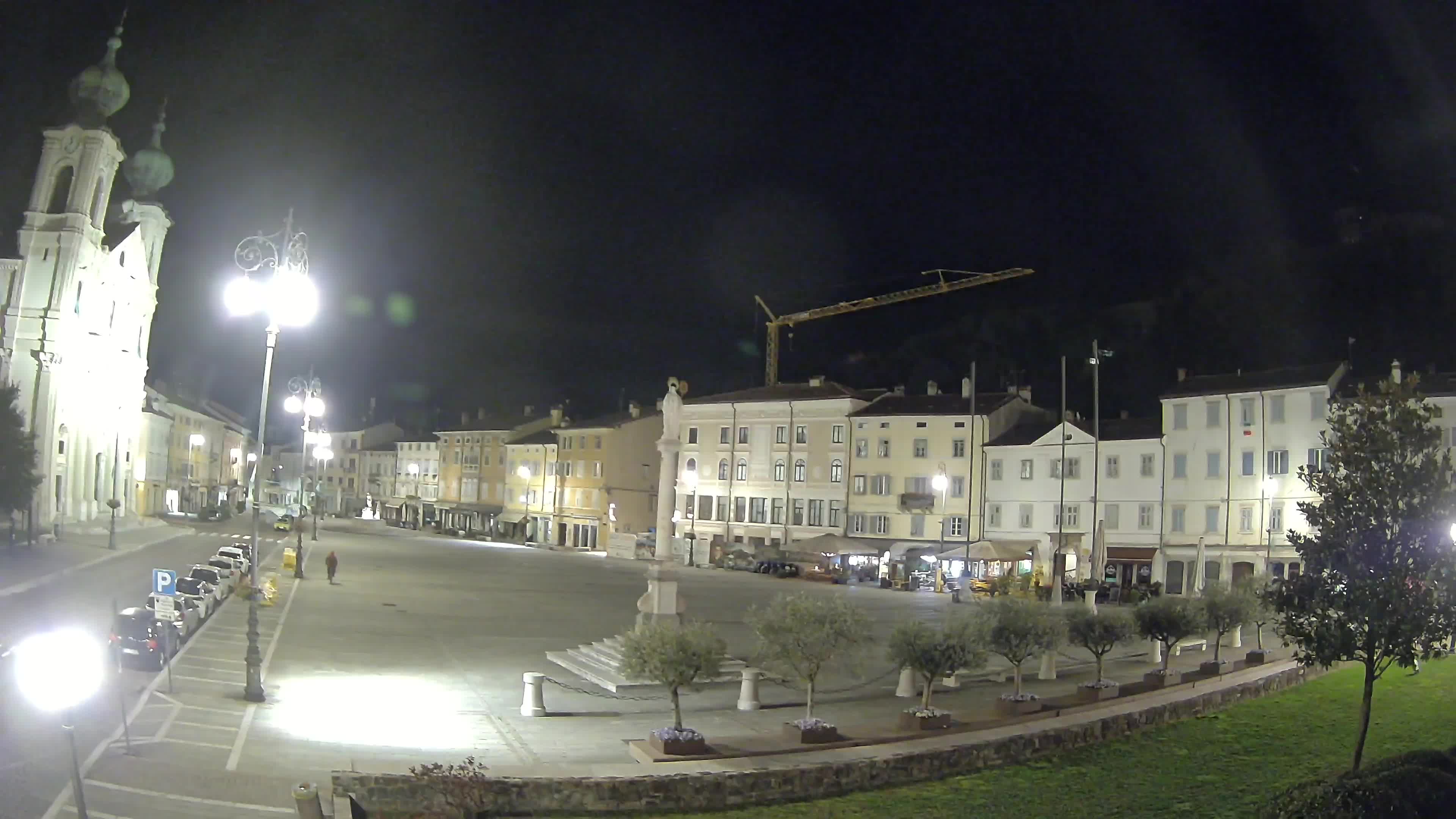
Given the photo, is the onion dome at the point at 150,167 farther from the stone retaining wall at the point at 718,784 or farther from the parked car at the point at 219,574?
the stone retaining wall at the point at 718,784

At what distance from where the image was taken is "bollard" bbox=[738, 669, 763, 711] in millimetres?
20328

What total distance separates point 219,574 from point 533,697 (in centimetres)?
2235

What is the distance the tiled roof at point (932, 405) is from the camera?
64.6m

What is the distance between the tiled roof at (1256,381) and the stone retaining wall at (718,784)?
3924 cm

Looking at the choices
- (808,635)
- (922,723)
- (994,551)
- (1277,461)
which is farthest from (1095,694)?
(1277,461)

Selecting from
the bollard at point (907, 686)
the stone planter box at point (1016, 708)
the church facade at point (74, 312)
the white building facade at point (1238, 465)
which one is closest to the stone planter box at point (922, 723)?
the stone planter box at point (1016, 708)

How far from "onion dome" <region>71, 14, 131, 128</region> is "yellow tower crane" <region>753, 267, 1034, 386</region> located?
192ft

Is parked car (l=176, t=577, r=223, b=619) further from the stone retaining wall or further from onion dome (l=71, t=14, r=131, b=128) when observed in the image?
onion dome (l=71, t=14, r=131, b=128)

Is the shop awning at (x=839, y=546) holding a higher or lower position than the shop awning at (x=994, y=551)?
lower

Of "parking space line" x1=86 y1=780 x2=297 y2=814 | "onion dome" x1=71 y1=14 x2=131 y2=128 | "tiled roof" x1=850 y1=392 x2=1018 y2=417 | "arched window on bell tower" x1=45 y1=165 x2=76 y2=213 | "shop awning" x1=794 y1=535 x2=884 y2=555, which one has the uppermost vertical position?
"onion dome" x1=71 y1=14 x2=131 y2=128

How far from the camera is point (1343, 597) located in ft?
43.3

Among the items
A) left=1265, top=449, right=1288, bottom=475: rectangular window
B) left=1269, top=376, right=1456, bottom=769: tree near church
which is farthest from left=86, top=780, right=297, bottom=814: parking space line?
left=1265, top=449, right=1288, bottom=475: rectangular window

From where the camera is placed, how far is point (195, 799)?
43.0 feet

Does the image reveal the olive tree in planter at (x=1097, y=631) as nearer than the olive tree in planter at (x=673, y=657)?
No
